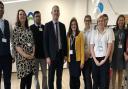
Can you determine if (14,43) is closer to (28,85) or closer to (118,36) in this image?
(28,85)

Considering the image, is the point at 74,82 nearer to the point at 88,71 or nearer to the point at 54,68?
the point at 88,71

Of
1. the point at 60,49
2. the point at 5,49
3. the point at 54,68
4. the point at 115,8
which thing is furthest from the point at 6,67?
the point at 115,8

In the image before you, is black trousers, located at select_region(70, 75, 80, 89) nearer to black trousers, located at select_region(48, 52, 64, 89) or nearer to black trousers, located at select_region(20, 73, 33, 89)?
black trousers, located at select_region(48, 52, 64, 89)

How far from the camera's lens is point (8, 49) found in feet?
13.1

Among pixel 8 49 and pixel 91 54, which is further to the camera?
pixel 91 54

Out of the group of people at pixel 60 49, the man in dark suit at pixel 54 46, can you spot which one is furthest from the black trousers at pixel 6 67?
the man in dark suit at pixel 54 46

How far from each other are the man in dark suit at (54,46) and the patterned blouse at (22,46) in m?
0.32

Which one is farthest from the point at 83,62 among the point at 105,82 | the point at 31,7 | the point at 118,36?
the point at 31,7

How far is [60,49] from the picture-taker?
433 centimetres

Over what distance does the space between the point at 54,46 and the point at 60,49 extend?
0.44 ft

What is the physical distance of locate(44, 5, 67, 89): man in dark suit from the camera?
168 inches

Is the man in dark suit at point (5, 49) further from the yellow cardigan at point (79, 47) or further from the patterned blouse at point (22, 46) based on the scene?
the yellow cardigan at point (79, 47)


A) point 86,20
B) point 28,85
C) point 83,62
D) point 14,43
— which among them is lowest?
point 28,85

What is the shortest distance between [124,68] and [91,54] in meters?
0.86
